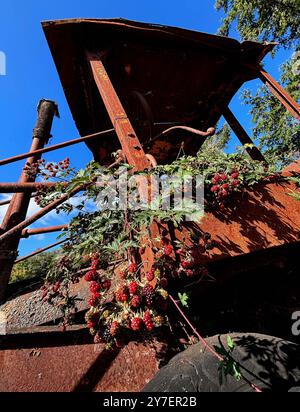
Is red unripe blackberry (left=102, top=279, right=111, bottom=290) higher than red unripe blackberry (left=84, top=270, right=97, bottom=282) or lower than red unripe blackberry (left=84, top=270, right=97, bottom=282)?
lower

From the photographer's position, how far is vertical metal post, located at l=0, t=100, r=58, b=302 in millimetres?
2861

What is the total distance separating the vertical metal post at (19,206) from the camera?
286 cm

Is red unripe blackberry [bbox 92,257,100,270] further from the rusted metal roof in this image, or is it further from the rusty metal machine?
the rusted metal roof

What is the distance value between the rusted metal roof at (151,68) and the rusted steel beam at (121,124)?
325mm

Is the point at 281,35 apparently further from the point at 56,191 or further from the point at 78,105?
the point at 56,191

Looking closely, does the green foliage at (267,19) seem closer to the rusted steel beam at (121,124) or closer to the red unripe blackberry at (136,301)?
the rusted steel beam at (121,124)

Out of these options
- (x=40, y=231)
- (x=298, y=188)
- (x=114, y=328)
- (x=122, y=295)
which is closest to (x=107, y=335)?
(x=114, y=328)

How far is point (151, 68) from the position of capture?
345 cm

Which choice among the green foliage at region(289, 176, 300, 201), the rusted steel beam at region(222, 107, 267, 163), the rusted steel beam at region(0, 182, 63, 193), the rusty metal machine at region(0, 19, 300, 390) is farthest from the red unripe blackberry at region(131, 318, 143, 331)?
the rusted steel beam at region(222, 107, 267, 163)

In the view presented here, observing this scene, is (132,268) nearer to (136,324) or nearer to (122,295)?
(122,295)

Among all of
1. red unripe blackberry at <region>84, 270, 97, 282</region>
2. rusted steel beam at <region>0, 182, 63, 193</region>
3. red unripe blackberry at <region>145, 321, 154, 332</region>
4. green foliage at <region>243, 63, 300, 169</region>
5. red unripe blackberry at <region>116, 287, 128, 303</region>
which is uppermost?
green foliage at <region>243, 63, 300, 169</region>

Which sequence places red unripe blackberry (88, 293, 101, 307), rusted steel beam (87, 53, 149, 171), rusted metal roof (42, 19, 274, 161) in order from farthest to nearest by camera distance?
rusted metal roof (42, 19, 274, 161)
rusted steel beam (87, 53, 149, 171)
red unripe blackberry (88, 293, 101, 307)

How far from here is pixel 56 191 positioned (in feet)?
5.96

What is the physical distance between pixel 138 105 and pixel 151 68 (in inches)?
25.0
